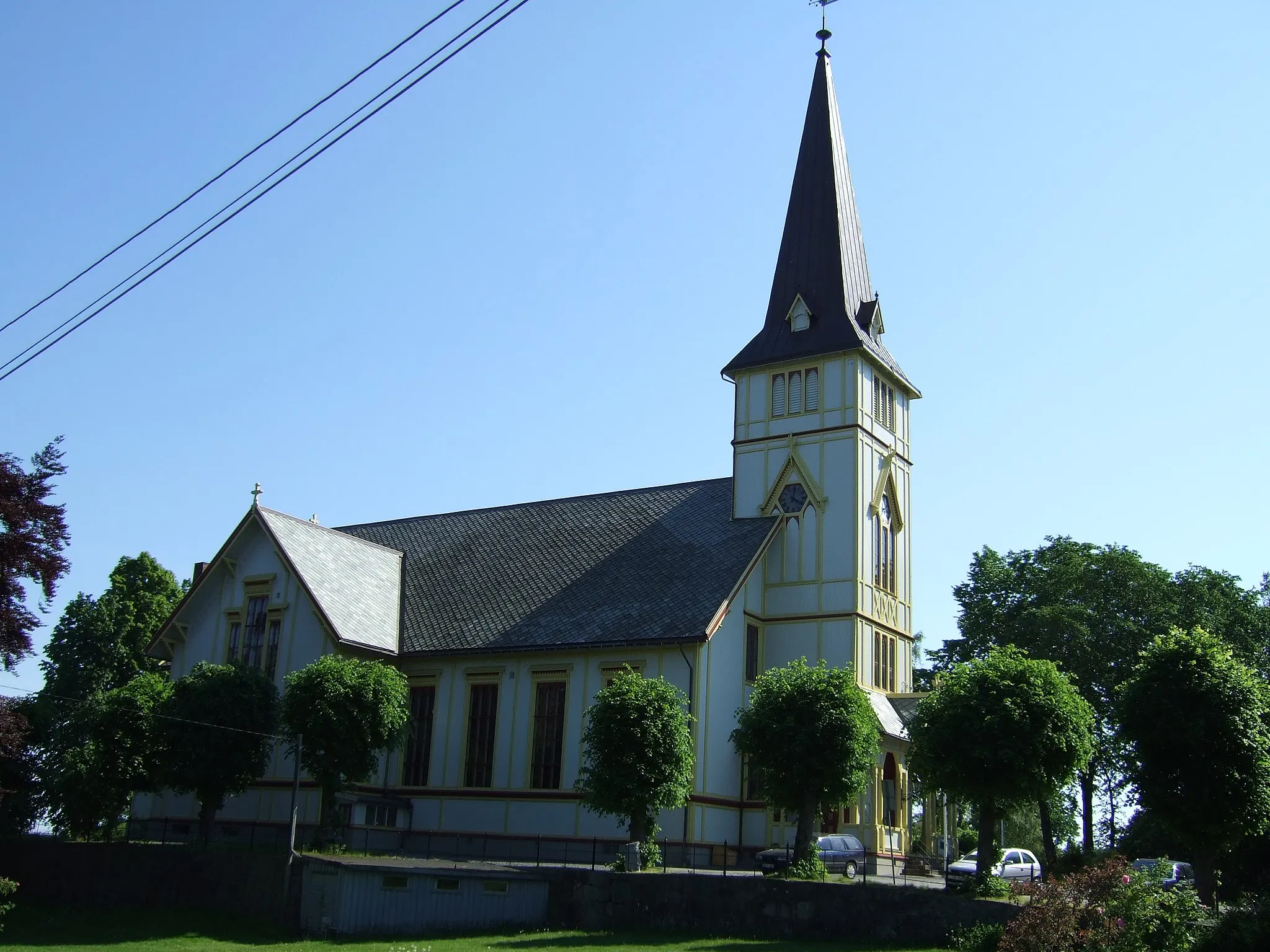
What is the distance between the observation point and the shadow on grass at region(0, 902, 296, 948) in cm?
3148

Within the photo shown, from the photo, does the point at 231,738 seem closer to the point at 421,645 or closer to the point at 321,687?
the point at 321,687

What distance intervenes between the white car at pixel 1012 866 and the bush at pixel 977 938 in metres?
5.92

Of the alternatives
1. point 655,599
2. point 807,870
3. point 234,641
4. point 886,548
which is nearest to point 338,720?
point 655,599

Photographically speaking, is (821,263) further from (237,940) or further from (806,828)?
(237,940)

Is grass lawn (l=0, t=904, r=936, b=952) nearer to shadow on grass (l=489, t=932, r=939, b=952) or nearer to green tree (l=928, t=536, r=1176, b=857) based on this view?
shadow on grass (l=489, t=932, r=939, b=952)

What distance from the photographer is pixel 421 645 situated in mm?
45156

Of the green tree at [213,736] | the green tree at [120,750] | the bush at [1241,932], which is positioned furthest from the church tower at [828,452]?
the bush at [1241,932]

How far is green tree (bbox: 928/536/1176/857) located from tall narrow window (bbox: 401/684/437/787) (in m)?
21.5

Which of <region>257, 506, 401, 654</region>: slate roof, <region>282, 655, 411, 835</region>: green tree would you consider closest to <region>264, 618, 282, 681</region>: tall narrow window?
<region>257, 506, 401, 654</region>: slate roof

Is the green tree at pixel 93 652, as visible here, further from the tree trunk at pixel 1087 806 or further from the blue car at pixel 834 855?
the tree trunk at pixel 1087 806

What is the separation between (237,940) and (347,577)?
17873mm

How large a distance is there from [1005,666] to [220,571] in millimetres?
30417

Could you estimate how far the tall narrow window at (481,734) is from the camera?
42469 millimetres

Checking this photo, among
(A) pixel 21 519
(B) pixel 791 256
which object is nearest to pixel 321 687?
(A) pixel 21 519
